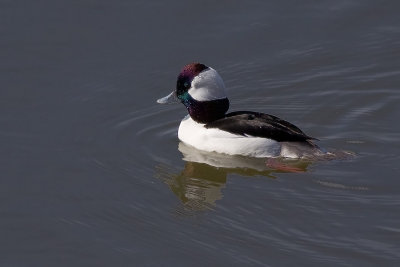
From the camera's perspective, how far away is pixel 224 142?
1328 centimetres

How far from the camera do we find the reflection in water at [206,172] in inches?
478

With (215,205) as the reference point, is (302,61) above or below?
above

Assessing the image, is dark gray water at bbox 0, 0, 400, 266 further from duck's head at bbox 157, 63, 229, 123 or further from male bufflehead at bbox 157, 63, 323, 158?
duck's head at bbox 157, 63, 229, 123

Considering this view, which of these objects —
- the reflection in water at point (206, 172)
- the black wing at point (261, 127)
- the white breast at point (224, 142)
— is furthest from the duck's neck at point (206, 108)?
the reflection in water at point (206, 172)

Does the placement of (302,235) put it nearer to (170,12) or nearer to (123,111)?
(123,111)

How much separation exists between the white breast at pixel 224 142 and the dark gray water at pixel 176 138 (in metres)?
0.14

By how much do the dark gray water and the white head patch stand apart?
0.75m

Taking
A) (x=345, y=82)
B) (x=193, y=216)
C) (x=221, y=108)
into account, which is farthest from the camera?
(x=345, y=82)

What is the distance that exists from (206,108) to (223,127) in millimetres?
438

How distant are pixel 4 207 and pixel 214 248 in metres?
2.53

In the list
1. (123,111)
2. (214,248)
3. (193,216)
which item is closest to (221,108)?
(123,111)

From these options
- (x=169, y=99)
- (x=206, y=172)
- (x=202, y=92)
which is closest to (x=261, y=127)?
(x=206, y=172)

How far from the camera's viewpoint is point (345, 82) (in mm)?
14828

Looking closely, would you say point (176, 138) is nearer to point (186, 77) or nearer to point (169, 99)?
point (169, 99)
